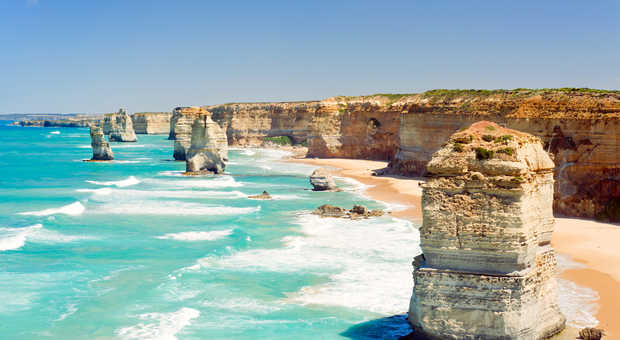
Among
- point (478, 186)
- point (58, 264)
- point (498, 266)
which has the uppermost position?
point (478, 186)

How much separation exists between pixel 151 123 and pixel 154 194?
14154 cm

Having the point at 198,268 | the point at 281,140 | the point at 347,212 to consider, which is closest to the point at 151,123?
the point at 281,140

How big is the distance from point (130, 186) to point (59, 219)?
14431mm

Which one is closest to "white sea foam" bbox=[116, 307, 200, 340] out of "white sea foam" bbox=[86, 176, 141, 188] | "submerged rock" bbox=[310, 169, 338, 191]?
"submerged rock" bbox=[310, 169, 338, 191]

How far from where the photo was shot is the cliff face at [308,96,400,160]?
65.6 m

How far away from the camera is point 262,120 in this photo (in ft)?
341

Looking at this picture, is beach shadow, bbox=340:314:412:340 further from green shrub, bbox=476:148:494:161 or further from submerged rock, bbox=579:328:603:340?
green shrub, bbox=476:148:494:161

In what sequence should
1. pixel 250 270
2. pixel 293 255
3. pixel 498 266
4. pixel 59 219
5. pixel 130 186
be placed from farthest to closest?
pixel 130 186
pixel 59 219
pixel 293 255
pixel 250 270
pixel 498 266

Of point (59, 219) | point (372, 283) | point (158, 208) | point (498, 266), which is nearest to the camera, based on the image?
point (498, 266)

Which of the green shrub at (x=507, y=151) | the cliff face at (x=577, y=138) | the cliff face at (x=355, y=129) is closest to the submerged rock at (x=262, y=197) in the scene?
the cliff face at (x=577, y=138)

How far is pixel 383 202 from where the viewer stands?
35.7 m

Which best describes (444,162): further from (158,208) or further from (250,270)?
(158,208)

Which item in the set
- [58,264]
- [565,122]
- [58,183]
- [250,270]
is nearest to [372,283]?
[250,270]

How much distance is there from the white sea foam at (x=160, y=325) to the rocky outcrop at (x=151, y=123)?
165 m
